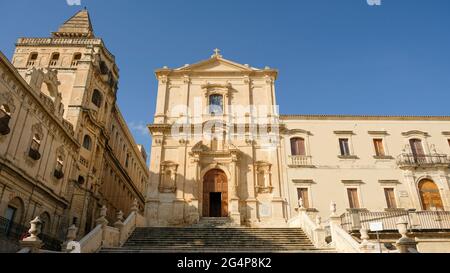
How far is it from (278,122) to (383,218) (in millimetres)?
9113

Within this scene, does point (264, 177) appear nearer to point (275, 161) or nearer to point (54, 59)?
point (275, 161)

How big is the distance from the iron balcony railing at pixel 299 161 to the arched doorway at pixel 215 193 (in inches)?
183

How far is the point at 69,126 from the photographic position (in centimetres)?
2345

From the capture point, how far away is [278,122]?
23.2 m

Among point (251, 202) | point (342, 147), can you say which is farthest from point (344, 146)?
point (251, 202)

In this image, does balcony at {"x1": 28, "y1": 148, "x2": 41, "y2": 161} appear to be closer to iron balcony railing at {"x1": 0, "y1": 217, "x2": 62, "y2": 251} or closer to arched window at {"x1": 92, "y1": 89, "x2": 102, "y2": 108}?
iron balcony railing at {"x1": 0, "y1": 217, "x2": 62, "y2": 251}

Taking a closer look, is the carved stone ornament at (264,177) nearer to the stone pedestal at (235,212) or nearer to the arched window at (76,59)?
the stone pedestal at (235,212)

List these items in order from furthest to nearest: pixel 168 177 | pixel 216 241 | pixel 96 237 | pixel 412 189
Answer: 1. pixel 168 177
2. pixel 412 189
3. pixel 216 241
4. pixel 96 237

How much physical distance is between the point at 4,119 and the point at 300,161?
56.9 feet

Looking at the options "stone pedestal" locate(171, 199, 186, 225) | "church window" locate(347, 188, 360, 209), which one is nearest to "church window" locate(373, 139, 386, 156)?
"church window" locate(347, 188, 360, 209)

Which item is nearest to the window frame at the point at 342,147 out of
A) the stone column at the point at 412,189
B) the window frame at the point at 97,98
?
the stone column at the point at 412,189
